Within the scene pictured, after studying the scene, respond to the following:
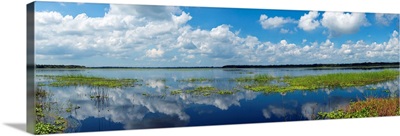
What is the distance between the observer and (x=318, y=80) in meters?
12.4

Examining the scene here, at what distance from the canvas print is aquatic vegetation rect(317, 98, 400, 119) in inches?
0.9

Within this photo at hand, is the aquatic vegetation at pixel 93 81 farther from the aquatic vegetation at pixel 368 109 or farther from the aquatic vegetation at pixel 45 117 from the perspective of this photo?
the aquatic vegetation at pixel 368 109

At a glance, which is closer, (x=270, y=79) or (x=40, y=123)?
(x=40, y=123)

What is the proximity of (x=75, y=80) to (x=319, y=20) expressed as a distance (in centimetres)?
529

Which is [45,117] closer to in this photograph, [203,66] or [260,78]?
[203,66]

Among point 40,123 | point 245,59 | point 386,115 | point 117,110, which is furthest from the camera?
point 386,115

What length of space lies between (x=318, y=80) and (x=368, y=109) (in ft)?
4.27

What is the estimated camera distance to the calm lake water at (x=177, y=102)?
1028 centimetres

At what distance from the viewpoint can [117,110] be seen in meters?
10.4

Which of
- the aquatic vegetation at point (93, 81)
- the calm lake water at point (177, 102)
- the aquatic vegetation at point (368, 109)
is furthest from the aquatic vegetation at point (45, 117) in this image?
the aquatic vegetation at point (368, 109)

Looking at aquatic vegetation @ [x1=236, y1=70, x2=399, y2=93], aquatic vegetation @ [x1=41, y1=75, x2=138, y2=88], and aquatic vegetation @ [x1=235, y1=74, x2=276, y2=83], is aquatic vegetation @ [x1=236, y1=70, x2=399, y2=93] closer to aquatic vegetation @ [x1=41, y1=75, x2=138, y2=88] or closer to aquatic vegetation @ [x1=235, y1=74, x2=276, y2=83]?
aquatic vegetation @ [x1=235, y1=74, x2=276, y2=83]

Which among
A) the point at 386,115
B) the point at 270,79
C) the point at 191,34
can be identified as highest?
the point at 191,34

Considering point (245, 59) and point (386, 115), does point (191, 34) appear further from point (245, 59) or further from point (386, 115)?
point (386, 115)

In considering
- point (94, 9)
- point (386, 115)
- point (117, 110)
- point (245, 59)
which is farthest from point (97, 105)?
point (386, 115)
